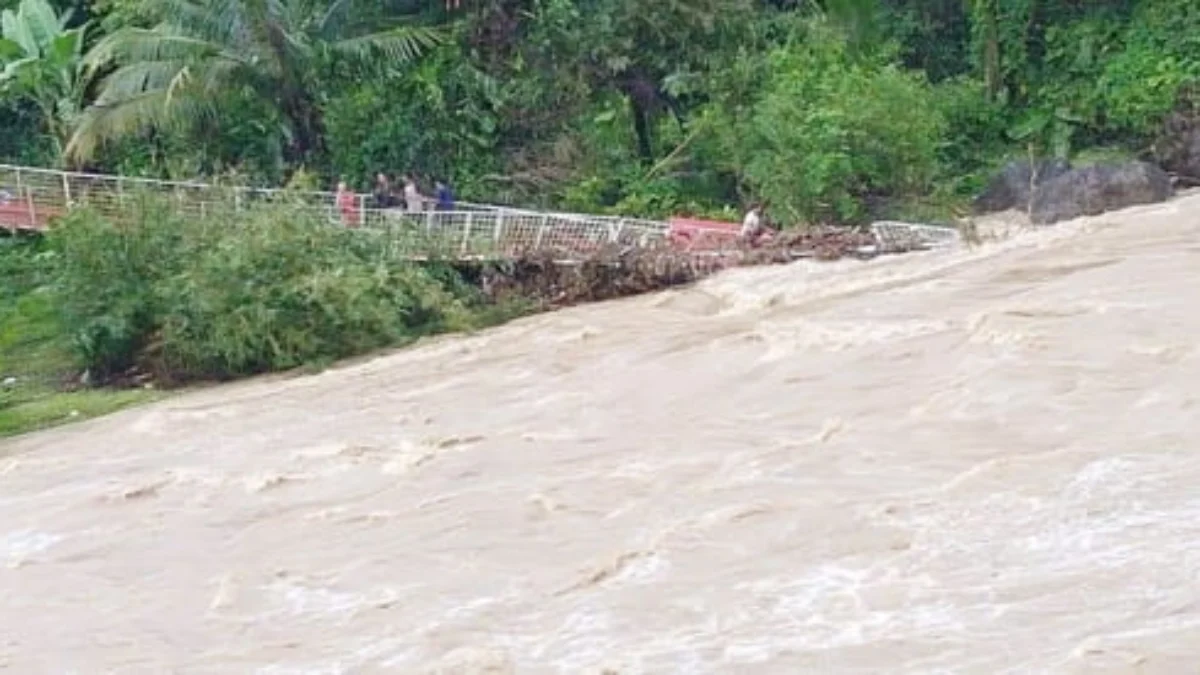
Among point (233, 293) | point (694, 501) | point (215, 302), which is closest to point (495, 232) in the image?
point (233, 293)

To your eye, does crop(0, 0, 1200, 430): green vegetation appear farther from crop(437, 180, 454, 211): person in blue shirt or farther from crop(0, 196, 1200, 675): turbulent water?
crop(0, 196, 1200, 675): turbulent water

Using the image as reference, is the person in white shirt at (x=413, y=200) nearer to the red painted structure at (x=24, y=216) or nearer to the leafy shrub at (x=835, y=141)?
the leafy shrub at (x=835, y=141)

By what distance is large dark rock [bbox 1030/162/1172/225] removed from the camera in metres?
21.3

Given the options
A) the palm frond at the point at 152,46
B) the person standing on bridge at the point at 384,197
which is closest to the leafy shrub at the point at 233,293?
the person standing on bridge at the point at 384,197

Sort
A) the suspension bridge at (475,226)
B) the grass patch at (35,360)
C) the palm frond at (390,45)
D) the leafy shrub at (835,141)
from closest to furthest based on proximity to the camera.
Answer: the grass patch at (35,360), the suspension bridge at (475,226), the leafy shrub at (835,141), the palm frond at (390,45)

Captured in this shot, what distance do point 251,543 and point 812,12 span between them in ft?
53.8

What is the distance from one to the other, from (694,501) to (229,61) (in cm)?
1342

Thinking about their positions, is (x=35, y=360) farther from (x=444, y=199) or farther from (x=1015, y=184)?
(x=1015, y=184)

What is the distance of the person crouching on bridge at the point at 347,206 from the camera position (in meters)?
21.2

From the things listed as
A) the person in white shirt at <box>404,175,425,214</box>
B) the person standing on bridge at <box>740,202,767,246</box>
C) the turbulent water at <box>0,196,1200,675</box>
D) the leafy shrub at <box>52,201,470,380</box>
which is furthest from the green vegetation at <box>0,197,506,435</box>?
the person standing on bridge at <box>740,202,767,246</box>

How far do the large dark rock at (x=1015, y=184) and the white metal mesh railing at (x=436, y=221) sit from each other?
391cm

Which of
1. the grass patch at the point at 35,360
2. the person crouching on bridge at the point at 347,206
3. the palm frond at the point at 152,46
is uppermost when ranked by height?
the palm frond at the point at 152,46

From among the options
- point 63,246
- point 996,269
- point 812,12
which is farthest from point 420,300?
point 812,12

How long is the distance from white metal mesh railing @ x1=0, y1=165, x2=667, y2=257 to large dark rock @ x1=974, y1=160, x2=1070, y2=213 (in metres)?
3.91
